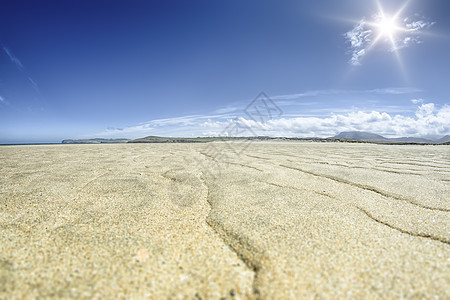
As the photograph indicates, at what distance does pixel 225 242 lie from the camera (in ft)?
5.32

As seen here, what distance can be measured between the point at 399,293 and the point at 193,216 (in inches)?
64.7

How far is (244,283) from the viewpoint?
1175mm

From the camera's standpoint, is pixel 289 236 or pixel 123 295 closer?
pixel 123 295

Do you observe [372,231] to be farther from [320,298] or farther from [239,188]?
[239,188]

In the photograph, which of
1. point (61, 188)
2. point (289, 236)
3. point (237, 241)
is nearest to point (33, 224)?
point (61, 188)

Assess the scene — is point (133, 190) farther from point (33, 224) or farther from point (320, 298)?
point (320, 298)

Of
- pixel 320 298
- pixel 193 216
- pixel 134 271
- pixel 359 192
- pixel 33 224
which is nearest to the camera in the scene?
pixel 320 298

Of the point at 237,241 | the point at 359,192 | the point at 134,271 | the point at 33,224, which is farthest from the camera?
the point at 359,192

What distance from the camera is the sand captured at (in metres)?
1.15

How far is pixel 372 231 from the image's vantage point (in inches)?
69.3

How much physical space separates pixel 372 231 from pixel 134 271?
1896 millimetres

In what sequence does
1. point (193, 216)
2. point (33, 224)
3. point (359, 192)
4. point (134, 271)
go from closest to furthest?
point (134, 271) → point (33, 224) → point (193, 216) → point (359, 192)

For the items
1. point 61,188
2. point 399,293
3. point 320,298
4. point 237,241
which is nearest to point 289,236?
point 237,241

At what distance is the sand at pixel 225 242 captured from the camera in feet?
3.78
